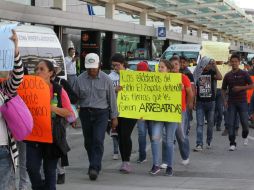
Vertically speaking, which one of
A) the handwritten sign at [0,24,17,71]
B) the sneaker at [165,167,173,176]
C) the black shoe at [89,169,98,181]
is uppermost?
the handwritten sign at [0,24,17,71]

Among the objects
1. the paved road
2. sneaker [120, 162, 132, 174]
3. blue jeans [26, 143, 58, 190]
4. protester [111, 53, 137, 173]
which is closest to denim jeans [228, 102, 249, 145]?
the paved road

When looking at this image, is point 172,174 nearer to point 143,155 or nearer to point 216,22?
point 143,155

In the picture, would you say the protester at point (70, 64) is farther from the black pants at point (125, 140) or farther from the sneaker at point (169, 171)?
the sneaker at point (169, 171)

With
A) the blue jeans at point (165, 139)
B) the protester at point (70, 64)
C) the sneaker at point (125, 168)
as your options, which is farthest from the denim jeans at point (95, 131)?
the protester at point (70, 64)

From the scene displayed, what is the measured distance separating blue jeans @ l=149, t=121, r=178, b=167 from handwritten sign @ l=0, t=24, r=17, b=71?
14.6 ft

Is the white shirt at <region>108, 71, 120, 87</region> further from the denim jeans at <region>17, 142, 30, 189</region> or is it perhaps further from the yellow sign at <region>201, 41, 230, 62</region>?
the yellow sign at <region>201, 41, 230, 62</region>

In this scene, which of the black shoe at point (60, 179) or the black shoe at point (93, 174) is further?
the black shoe at point (93, 174)

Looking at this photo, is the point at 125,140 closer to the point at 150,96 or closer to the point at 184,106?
the point at 150,96

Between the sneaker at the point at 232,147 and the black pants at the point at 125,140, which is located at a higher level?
the black pants at the point at 125,140

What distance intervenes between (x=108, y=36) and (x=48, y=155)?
19.2 metres

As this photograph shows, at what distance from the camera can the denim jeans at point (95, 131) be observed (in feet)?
26.1

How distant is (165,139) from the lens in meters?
8.55

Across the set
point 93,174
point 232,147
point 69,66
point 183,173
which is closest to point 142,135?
point 183,173

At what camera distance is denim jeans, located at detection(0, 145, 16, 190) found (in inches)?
168
